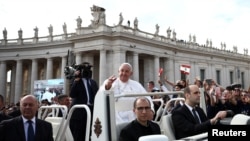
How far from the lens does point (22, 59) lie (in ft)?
141

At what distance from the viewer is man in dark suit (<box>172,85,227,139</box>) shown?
3907mm

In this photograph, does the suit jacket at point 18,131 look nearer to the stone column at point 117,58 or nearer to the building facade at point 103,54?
the building facade at point 103,54

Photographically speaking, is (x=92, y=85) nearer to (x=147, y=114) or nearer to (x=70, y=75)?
(x=70, y=75)

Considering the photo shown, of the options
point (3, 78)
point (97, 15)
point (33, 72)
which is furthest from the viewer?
point (3, 78)

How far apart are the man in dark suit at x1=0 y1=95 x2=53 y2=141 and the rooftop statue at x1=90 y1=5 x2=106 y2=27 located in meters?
34.9

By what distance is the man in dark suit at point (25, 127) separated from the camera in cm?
405

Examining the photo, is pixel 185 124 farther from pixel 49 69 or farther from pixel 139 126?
pixel 49 69

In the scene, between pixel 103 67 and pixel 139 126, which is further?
pixel 103 67

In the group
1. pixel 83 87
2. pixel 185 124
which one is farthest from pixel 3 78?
pixel 185 124

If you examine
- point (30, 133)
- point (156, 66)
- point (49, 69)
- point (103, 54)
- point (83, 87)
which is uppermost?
point (103, 54)

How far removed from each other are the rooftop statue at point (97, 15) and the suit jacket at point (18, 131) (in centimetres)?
3494

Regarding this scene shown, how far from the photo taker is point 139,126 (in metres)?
3.55

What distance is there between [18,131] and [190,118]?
2.52 meters

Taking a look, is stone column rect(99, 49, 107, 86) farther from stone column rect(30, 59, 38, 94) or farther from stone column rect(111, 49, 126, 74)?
stone column rect(30, 59, 38, 94)
